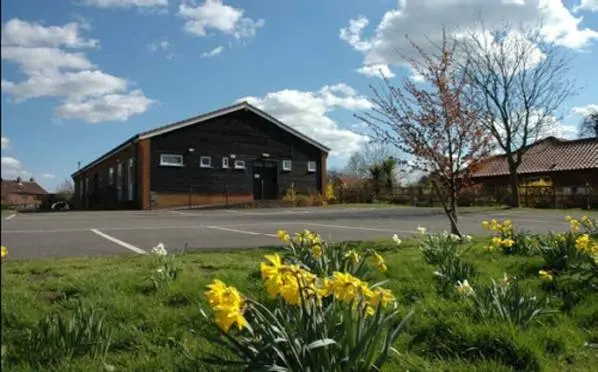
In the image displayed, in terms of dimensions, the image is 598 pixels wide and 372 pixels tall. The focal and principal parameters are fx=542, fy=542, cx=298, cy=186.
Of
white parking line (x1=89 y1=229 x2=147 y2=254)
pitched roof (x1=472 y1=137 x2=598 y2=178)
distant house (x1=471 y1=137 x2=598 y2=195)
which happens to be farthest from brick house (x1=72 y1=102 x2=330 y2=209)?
white parking line (x1=89 y1=229 x2=147 y2=254)

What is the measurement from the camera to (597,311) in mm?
4363

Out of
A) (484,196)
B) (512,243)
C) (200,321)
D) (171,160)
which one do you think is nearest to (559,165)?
(484,196)

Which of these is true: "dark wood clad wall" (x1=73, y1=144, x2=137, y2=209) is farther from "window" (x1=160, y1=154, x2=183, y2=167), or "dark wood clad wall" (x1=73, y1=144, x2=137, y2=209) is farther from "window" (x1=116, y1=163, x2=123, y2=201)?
"window" (x1=160, y1=154, x2=183, y2=167)

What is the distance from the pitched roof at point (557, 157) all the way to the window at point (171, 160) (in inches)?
818

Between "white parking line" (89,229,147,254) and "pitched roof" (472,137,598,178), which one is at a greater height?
"pitched roof" (472,137,598,178)

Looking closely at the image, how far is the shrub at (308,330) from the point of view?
2.47m

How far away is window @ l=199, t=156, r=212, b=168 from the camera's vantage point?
34.5 meters

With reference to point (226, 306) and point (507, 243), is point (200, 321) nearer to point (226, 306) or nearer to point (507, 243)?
point (226, 306)

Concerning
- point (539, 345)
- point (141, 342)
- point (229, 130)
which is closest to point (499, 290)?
point (539, 345)

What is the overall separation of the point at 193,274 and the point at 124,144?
1237 inches

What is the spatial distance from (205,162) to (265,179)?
4612 mm

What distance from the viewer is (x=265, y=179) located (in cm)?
3728

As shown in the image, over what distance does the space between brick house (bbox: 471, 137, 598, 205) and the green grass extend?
34467 millimetres

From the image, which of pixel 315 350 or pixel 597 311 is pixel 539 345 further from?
pixel 315 350
